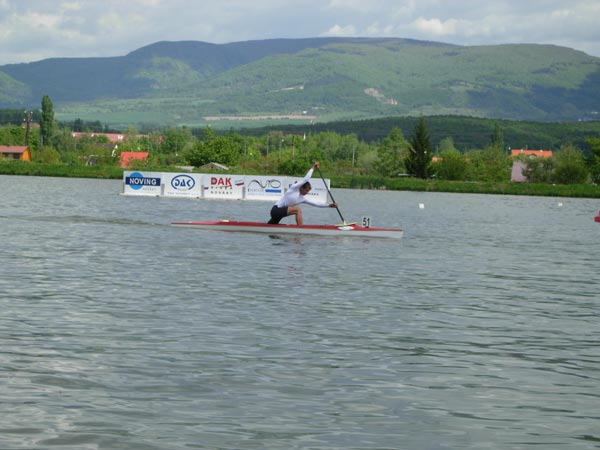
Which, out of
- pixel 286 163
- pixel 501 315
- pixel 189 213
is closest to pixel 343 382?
pixel 501 315

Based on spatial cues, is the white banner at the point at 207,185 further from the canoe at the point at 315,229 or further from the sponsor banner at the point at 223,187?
the canoe at the point at 315,229

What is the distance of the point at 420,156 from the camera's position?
6014 inches

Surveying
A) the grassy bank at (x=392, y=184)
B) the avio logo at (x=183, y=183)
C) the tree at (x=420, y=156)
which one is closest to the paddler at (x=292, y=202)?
the avio logo at (x=183, y=183)

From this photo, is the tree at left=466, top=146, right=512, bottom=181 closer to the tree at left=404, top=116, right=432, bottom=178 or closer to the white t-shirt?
the tree at left=404, top=116, right=432, bottom=178

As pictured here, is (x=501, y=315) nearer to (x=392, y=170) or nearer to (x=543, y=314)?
(x=543, y=314)

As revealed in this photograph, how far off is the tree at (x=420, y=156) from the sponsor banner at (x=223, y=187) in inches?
3273

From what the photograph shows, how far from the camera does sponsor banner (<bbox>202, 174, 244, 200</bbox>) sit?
72.1 metres

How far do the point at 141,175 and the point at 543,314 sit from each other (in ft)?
185

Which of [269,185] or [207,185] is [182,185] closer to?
[207,185]

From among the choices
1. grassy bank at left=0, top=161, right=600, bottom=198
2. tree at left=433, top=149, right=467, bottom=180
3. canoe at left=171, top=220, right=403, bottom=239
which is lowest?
canoe at left=171, top=220, right=403, bottom=239

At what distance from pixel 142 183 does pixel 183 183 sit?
3062 millimetres

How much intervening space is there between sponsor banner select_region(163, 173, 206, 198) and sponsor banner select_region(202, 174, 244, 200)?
544mm

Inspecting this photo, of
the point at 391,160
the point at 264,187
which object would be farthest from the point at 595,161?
the point at 264,187

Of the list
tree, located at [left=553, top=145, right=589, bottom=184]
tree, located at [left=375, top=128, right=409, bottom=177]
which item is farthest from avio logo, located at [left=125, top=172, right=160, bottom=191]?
tree, located at [left=375, top=128, right=409, bottom=177]
